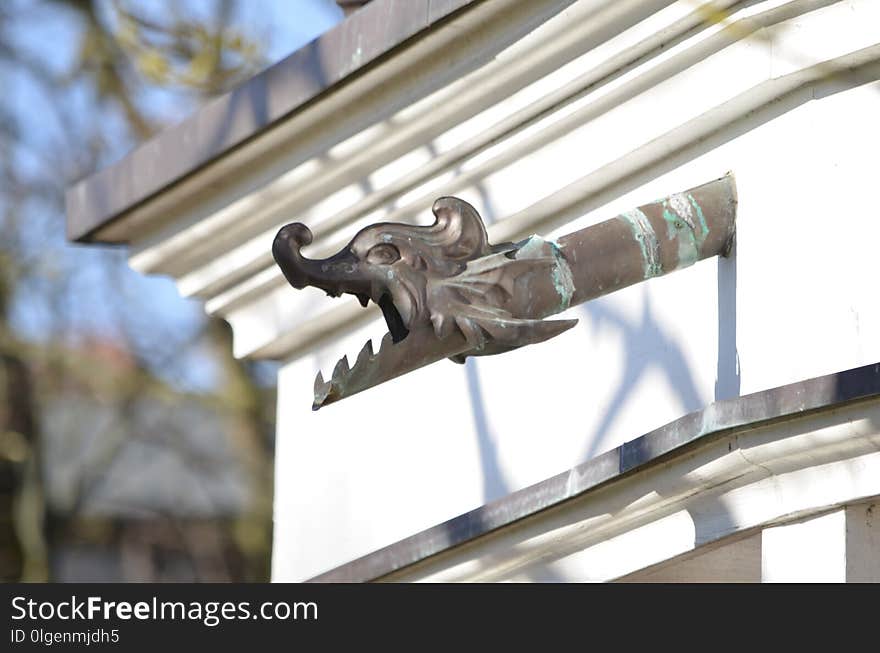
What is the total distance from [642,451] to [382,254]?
2.04 feet

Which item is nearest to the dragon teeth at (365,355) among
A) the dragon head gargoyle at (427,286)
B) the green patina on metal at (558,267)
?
the dragon head gargoyle at (427,286)

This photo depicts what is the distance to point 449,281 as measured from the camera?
2.11m

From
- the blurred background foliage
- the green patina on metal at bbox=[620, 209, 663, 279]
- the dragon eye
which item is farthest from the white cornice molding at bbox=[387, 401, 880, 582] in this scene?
the blurred background foliage

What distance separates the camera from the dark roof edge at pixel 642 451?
220 cm

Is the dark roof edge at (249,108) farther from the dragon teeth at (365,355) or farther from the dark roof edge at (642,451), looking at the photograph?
the dragon teeth at (365,355)

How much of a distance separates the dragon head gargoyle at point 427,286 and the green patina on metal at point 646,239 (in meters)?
0.31

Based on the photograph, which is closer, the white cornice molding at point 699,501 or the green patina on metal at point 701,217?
the white cornice molding at point 699,501

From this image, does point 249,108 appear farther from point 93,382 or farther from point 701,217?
point 93,382

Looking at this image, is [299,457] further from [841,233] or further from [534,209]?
[841,233]

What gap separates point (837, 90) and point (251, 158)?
54.9 inches

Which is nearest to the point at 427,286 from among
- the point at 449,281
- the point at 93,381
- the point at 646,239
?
the point at 449,281

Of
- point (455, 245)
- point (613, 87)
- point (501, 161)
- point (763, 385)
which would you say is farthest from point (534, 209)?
point (455, 245)

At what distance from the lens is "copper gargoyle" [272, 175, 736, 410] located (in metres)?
2.04

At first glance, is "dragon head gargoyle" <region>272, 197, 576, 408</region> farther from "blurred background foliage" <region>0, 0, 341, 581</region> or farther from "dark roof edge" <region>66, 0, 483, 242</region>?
"blurred background foliage" <region>0, 0, 341, 581</region>
